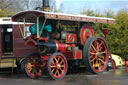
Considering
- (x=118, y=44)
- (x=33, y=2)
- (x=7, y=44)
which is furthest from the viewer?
(x=33, y=2)

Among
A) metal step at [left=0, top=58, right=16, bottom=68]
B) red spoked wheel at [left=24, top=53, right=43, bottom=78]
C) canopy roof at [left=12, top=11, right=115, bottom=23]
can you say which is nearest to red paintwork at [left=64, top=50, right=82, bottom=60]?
red spoked wheel at [left=24, top=53, right=43, bottom=78]

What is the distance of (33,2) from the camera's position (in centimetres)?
2803

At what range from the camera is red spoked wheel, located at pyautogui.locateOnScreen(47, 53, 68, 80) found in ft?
27.3

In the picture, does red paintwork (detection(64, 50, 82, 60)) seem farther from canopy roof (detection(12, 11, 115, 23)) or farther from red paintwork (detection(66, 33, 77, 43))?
canopy roof (detection(12, 11, 115, 23))

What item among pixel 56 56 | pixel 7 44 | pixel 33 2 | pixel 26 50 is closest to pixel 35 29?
pixel 56 56

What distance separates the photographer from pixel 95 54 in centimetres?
977

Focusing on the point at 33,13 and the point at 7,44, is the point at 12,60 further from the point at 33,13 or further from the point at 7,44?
the point at 33,13

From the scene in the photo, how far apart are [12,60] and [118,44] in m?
6.71

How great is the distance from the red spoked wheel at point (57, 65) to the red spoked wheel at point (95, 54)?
997 mm

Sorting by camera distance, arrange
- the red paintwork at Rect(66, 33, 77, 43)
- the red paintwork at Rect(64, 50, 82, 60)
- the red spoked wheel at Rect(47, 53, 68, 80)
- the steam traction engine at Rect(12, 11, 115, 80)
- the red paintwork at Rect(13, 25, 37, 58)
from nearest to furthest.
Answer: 1. the red spoked wheel at Rect(47, 53, 68, 80)
2. the steam traction engine at Rect(12, 11, 115, 80)
3. the red paintwork at Rect(64, 50, 82, 60)
4. the red paintwork at Rect(66, 33, 77, 43)
5. the red paintwork at Rect(13, 25, 37, 58)

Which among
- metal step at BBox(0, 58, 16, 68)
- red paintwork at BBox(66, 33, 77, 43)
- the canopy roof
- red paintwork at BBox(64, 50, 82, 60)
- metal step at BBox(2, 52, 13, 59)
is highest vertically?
the canopy roof

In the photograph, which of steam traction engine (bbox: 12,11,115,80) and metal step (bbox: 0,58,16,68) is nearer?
steam traction engine (bbox: 12,11,115,80)

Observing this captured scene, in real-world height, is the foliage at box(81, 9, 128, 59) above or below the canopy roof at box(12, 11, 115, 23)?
below

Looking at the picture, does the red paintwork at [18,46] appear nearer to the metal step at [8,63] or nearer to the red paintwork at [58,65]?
the metal step at [8,63]
